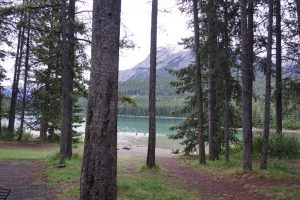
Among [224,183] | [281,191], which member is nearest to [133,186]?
[224,183]

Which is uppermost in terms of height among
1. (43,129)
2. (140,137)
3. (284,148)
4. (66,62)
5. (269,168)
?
(66,62)

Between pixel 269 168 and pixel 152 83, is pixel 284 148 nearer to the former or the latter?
pixel 269 168

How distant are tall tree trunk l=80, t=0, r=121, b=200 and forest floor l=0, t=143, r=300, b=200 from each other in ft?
11.5

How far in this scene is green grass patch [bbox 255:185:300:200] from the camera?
8.45 m

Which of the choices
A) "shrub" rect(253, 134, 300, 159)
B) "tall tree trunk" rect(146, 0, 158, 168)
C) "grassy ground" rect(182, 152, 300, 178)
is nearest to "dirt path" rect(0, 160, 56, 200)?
"tall tree trunk" rect(146, 0, 158, 168)

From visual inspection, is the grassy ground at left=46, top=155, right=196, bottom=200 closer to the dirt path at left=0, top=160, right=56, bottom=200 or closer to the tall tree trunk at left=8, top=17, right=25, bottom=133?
the dirt path at left=0, top=160, right=56, bottom=200

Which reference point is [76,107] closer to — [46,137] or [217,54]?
[46,137]

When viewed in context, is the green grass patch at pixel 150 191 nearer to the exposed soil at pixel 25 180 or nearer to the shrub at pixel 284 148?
the exposed soil at pixel 25 180

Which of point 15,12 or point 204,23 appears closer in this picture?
point 15,12

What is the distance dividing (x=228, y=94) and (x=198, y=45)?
→ 8.41 ft

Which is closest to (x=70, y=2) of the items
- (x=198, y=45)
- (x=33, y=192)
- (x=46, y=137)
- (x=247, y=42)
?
(x=198, y=45)

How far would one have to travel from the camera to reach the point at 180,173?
13.2m

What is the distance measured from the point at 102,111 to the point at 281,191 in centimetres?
592

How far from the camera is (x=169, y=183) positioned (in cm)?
1055
